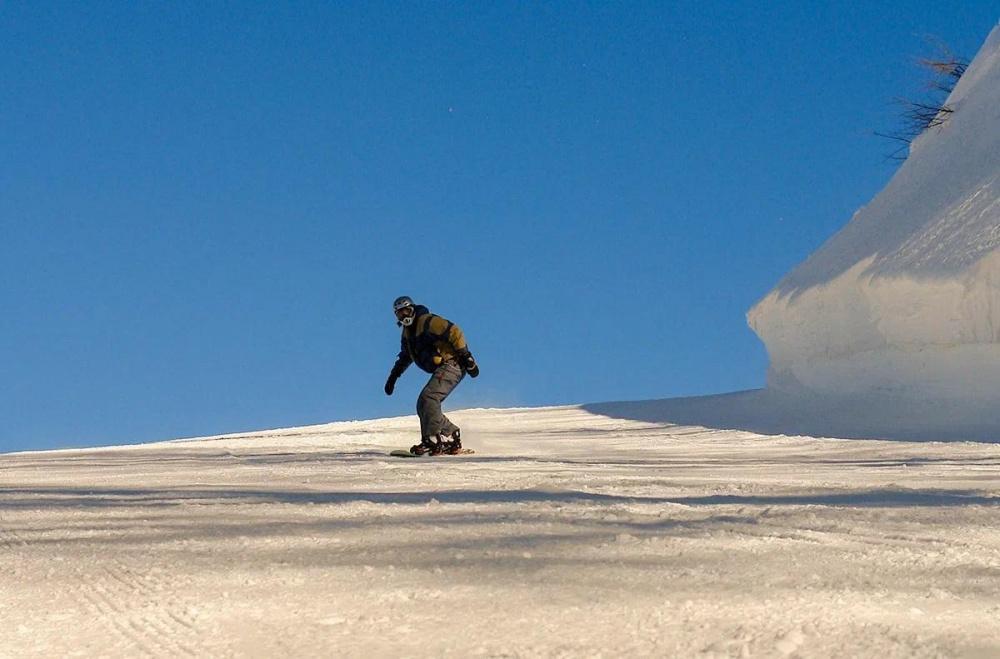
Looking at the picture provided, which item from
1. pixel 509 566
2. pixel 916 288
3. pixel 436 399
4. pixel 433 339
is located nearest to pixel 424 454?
pixel 436 399

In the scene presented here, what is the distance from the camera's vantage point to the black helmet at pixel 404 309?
934 centimetres

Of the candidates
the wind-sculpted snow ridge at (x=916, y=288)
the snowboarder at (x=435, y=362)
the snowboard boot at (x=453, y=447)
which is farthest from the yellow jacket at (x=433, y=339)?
the wind-sculpted snow ridge at (x=916, y=288)

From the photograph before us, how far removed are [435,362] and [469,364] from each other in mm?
307

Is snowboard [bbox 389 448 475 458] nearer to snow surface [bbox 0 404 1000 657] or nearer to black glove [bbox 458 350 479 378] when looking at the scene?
black glove [bbox 458 350 479 378]

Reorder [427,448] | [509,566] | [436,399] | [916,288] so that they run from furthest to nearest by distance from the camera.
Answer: [916,288] < [436,399] < [427,448] < [509,566]

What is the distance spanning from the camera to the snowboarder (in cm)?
928

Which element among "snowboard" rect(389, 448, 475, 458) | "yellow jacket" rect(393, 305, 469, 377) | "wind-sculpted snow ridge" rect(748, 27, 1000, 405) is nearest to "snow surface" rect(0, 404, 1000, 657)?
"snowboard" rect(389, 448, 475, 458)

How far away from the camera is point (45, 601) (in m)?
2.66

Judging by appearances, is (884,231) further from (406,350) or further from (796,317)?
(406,350)

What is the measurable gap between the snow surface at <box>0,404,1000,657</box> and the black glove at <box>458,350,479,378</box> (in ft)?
12.2

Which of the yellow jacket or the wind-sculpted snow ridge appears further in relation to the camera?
the wind-sculpted snow ridge

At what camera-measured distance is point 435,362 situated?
9398 mm

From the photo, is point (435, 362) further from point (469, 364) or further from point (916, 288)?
point (916, 288)

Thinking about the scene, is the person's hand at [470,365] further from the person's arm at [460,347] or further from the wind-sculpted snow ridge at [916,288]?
the wind-sculpted snow ridge at [916,288]
